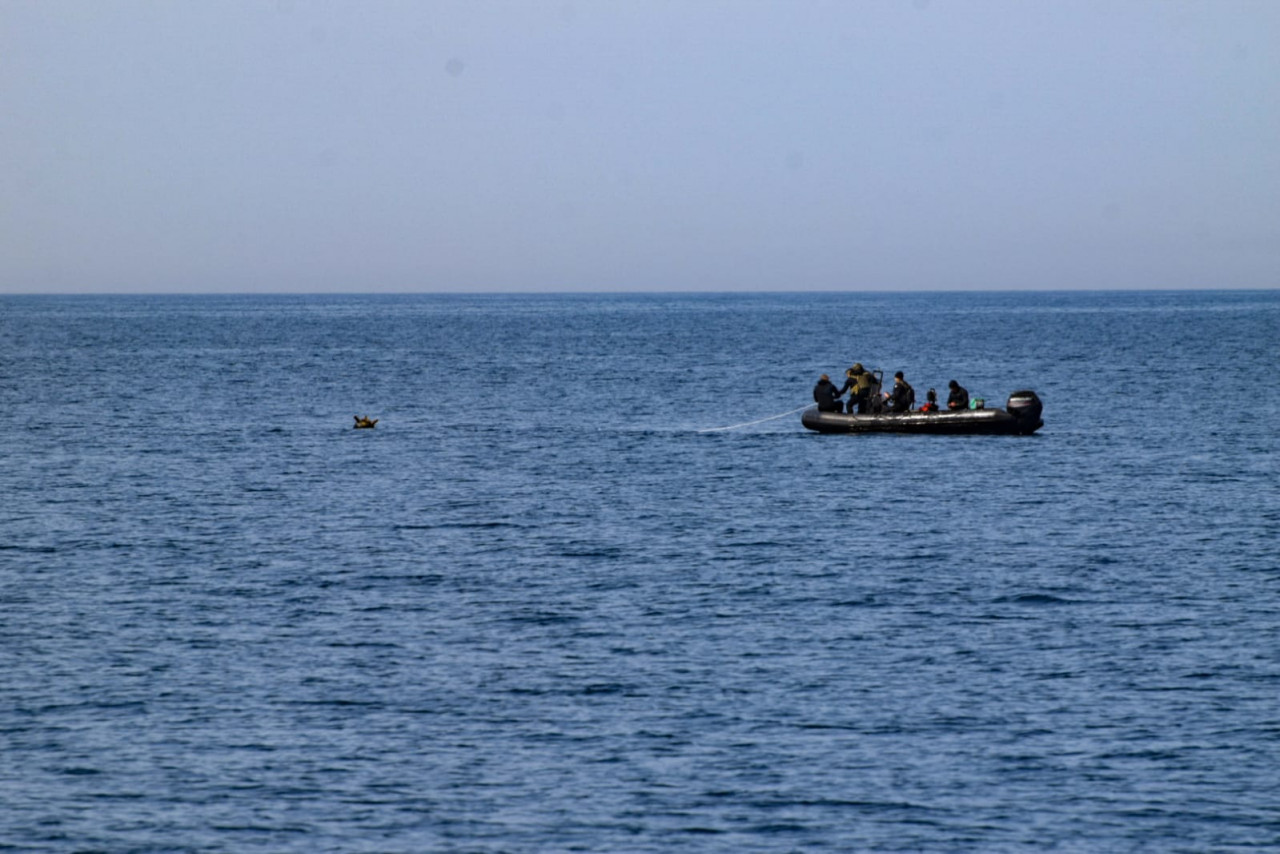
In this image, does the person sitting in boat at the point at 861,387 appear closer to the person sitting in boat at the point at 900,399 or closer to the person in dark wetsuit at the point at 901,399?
the person sitting in boat at the point at 900,399

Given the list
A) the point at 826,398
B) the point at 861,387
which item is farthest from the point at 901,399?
the point at 826,398

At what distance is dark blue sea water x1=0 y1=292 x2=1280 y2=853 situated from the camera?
18.8 m

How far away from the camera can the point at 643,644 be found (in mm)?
26094

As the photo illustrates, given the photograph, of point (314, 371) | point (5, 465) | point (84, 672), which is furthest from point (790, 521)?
point (314, 371)

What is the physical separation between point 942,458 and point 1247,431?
15.7 meters

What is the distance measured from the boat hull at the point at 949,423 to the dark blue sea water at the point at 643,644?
890 mm

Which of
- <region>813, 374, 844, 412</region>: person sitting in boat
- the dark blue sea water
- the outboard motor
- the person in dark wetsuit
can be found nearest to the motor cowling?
the outboard motor

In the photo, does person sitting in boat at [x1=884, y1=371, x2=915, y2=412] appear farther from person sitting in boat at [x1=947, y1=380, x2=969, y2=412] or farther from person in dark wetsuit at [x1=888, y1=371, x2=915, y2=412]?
person sitting in boat at [x1=947, y1=380, x2=969, y2=412]

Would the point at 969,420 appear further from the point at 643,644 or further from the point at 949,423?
the point at 643,644

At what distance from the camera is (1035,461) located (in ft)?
166

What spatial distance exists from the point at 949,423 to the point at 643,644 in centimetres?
3115

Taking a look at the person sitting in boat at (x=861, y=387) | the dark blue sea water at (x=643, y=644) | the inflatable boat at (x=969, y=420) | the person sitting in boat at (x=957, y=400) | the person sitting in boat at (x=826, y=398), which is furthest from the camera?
the person sitting in boat at (x=826, y=398)

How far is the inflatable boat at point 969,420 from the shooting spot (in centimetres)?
5494

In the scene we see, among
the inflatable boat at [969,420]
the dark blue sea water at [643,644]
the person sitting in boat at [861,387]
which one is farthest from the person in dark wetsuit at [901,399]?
the dark blue sea water at [643,644]
